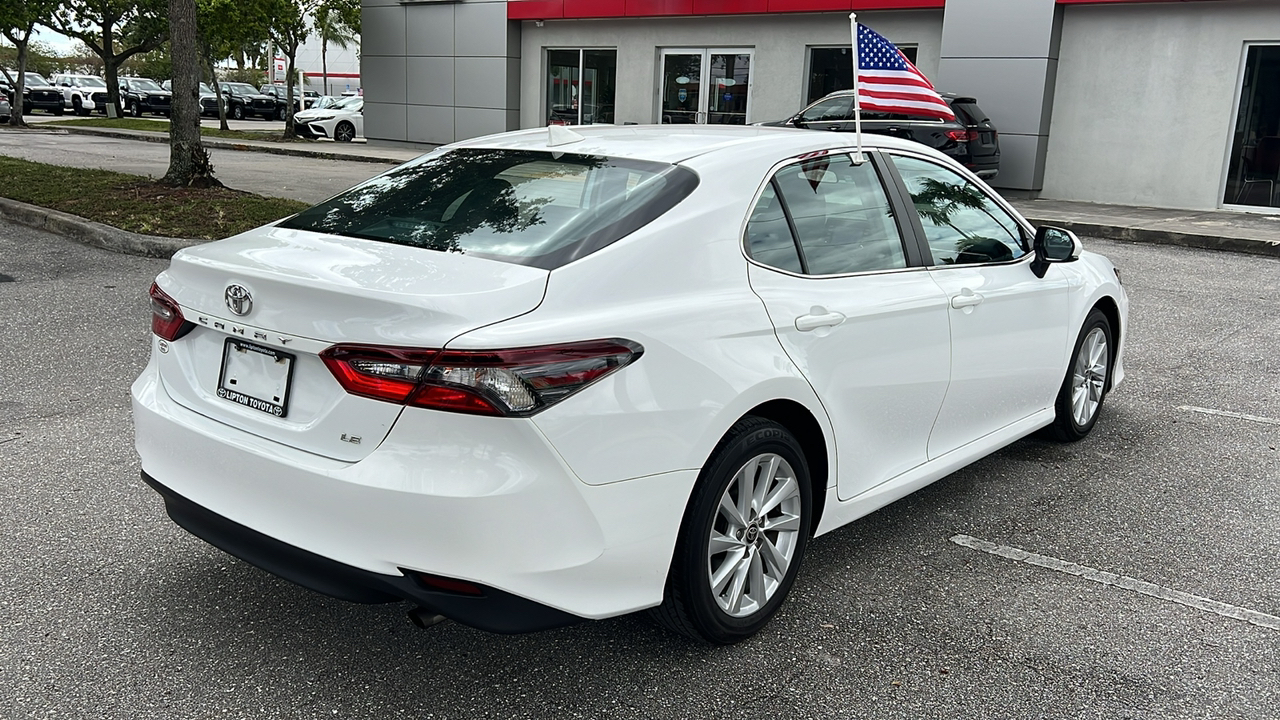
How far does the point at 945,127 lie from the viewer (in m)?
16.1

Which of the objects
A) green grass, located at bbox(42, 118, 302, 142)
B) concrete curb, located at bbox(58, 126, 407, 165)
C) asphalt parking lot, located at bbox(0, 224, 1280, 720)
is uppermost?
green grass, located at bbox(42, 118, 302, 142)

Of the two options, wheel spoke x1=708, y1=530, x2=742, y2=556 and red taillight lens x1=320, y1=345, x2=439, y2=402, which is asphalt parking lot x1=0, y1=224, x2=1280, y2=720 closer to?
wheel spoke x1=708, y1=530, x2=742, y2=556

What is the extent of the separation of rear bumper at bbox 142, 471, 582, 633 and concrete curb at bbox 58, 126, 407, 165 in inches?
757

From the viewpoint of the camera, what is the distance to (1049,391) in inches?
192

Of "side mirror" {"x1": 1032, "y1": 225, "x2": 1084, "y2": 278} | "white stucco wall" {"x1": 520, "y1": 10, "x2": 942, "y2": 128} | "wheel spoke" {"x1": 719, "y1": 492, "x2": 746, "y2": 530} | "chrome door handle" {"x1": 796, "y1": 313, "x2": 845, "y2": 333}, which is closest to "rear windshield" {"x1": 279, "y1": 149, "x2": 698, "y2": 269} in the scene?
"chrome door handle" {"x1": 796, "y1": 313, "x2": 845, "y2": 333}

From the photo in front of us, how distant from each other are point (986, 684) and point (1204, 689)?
25.2 inches

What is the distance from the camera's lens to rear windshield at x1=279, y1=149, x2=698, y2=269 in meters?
3.00

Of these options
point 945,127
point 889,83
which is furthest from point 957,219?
point 945,127

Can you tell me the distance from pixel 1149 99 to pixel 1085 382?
13.7 m

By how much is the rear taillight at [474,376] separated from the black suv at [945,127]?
1401cm

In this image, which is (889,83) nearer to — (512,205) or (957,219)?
(957,219)

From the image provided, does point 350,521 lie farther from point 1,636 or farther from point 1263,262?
point 1263,262

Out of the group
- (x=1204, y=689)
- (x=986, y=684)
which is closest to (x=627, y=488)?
(x=986, y=684)

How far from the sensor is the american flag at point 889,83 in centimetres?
451
